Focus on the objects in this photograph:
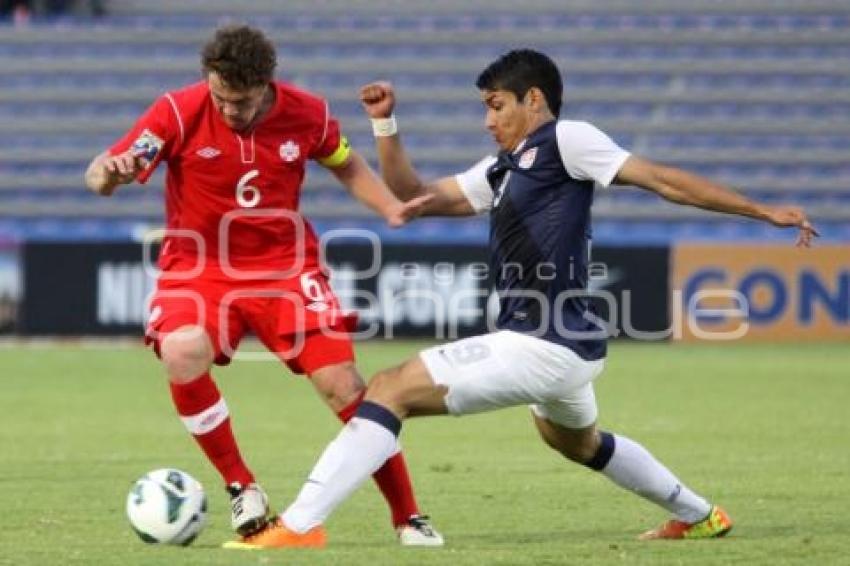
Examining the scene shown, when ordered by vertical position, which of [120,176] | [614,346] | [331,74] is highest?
[120,176]

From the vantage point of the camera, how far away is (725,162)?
92.1 feet

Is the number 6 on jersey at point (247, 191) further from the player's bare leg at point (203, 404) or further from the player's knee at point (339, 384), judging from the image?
the player's knee at point (339, 384)

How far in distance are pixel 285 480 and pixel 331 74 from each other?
1904 cm

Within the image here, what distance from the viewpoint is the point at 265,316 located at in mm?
7918

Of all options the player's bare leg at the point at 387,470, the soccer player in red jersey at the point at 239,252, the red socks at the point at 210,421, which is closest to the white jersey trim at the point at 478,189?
the soccer player in red jersey at the point at 239,252

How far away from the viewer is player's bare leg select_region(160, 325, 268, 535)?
25.3ft

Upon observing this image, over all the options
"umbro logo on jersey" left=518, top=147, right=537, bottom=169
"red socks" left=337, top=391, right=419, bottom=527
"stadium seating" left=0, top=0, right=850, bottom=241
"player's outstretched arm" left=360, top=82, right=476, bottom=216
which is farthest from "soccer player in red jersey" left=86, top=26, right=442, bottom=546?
"stadium seating" left=0, top=0, right=850, bottom=241

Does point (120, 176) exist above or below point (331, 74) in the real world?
above

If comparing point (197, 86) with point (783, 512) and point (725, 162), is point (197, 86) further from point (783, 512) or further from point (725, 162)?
point (725, 162)

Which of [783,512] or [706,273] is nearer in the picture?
[783,512]

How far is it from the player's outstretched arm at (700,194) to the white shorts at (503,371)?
67cm

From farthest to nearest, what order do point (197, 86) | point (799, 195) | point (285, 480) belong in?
1. point (799, 195)
2. point (285, 480)
3. point (197, 86)

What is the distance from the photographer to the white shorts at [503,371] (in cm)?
698

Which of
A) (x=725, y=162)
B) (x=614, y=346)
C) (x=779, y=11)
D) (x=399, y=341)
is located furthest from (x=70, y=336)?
(x=779, y=11)
